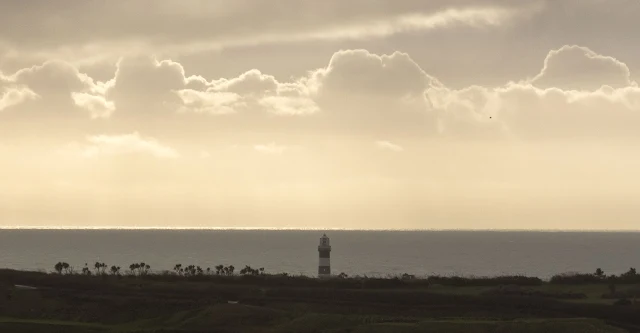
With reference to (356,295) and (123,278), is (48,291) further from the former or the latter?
(356,295)

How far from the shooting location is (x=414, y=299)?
78.4 metres

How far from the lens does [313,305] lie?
76312 mm

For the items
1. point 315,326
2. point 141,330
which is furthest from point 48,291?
point 315,326

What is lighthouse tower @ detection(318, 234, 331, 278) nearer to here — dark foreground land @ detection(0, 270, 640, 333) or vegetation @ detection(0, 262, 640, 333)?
vegetation @ detection(0, 262, 640, 333)

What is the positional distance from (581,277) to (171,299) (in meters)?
40.5

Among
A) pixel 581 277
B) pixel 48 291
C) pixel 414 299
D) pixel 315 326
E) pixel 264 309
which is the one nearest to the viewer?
pixel 315 326

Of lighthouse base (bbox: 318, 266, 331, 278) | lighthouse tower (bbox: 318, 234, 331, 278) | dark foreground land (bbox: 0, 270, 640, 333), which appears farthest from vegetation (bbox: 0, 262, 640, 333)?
lighthouse tower (bbox: 318, 234, 331, 278)

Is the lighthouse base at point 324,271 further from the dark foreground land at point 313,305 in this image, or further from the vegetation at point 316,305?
the dark foreground land at point 313,305

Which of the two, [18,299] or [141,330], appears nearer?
[141,330]

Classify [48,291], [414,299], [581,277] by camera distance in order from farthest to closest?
1. [581,277]
2. [48,291]
3. [414,299]

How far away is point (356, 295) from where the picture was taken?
80.1 metres

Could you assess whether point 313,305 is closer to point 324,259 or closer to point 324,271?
point 324,271

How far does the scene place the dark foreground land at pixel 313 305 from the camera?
6756 centimetres

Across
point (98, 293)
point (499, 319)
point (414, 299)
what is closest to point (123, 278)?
point (98, 293)
